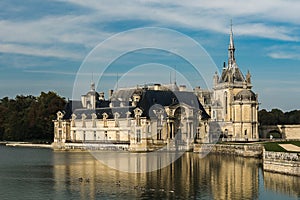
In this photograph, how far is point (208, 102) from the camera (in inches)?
2771

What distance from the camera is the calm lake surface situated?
83.8 ft

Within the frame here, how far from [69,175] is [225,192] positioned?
35.2 feet

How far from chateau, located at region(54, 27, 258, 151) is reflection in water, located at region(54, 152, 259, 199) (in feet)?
50.7

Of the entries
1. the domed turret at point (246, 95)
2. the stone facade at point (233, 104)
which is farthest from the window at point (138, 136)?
the domed turret at point (246, 95)

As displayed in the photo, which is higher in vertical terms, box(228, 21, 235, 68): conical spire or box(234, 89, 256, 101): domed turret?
box(228, 21, 235, 68): conical spire

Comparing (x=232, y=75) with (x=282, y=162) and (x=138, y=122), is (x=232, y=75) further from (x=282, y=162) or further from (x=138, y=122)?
(x=282, y=162)

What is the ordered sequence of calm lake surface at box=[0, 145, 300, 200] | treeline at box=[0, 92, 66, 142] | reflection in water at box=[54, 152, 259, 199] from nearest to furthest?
calm lake surface at box=[0, 145, 300, 200]
reflection in water at box=[54, 152, 259, 199]
treeline at box=[0, 92, 66, 142]

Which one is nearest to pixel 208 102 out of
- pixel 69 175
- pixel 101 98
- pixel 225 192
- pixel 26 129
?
pixel 101 98

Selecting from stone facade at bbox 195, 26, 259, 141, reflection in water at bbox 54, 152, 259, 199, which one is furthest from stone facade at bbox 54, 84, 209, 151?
reflection in water at bbox 54, 152, 259, 199

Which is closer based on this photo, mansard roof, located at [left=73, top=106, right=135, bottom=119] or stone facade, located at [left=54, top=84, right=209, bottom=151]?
stone facade, located at [left=54, top=84, right=209, bottom=151]

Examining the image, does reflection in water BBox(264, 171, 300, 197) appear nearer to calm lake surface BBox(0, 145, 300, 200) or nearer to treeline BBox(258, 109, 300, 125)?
calm lake surface BBox(0, 145, 300, 200)

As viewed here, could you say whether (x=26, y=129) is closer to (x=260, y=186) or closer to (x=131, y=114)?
(x=131, y=114)

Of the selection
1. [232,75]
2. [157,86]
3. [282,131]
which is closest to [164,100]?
[157,86]

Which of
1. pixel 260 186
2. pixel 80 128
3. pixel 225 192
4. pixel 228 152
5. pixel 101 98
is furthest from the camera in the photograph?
pixel 101 98
